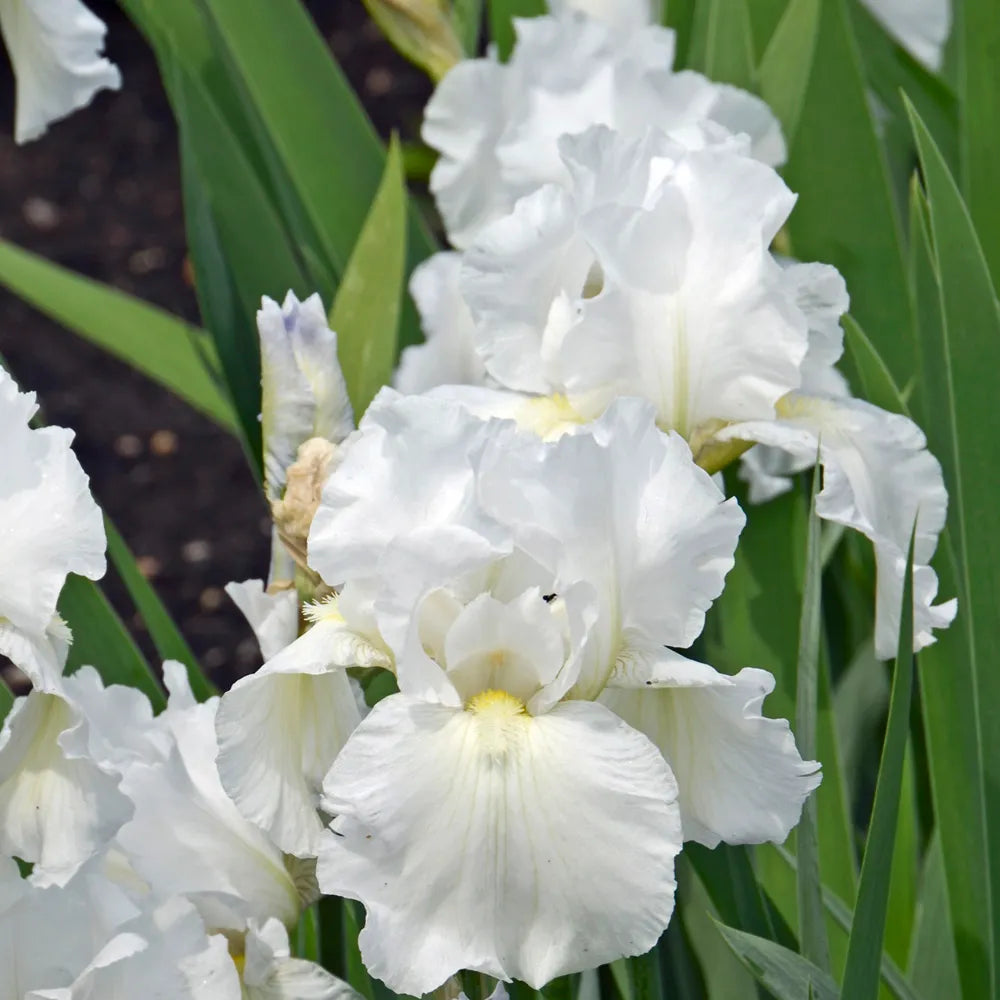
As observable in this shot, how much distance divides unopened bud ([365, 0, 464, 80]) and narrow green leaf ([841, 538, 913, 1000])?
0.63 metres

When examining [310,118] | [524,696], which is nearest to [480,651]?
[524,696]

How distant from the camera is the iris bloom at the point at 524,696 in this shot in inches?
21.4

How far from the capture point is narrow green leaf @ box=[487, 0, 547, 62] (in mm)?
1184

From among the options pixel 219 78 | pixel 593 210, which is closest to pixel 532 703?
pixel 593 210

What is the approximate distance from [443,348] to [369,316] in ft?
0.21

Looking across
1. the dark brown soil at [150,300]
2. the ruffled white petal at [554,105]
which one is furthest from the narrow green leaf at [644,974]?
the dark brown soil at [150,300]

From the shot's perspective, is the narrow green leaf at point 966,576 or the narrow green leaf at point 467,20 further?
the narrow green leaf at point 467,20

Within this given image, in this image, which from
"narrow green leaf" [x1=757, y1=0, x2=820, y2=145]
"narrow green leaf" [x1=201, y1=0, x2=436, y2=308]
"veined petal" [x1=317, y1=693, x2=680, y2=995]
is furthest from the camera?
"narrow green leaf" [x1=201, y1=0, x2=436, y2=308]

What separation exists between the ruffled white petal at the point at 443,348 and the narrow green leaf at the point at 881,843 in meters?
0.40

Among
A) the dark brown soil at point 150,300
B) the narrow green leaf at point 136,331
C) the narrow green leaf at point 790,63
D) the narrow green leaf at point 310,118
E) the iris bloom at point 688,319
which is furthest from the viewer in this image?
the dark brown soil at point 150,300

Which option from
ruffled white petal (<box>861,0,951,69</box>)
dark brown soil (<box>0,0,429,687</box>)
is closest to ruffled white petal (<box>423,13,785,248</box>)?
ruffled white petal (<box>861,0,951,69</box>)

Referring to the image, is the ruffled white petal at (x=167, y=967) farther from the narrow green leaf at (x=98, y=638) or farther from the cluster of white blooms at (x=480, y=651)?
the narrow green leaf at (x=98, y=638)

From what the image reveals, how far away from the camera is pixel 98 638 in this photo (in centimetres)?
87

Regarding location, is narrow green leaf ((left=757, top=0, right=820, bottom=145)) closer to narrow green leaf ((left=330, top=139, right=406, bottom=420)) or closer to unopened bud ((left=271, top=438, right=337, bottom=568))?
narrow green leaf ((left=330, top=139, right=406, bottom=420))
